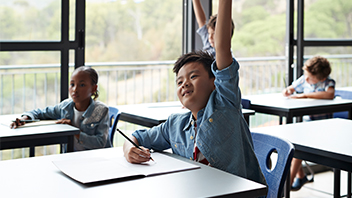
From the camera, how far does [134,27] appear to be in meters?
9.05

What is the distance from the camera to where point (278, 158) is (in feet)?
5.12

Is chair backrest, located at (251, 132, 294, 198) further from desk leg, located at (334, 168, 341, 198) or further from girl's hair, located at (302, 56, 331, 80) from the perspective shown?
girl's hair, located at (302, 56, 331, 80)

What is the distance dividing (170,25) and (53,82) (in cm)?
546

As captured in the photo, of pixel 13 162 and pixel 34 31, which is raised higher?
pixel 34 31

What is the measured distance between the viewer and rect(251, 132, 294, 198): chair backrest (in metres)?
1.51

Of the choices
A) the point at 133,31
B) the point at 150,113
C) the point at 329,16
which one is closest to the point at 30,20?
the point at 150,113

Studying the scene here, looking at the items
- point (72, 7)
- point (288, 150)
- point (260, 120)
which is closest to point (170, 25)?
point (260, 120)

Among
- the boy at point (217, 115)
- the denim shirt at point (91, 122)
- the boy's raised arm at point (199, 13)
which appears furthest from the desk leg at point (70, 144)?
the boy's raised arm at point (199, 13)

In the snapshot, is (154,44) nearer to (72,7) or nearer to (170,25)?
(170,25)

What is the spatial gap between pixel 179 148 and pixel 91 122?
1079mm

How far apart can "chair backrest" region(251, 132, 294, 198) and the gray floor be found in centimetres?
185

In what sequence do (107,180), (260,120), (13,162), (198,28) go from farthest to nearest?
1. (260,120)
2. (198,28)
3. (13,162)
4. (107,180)

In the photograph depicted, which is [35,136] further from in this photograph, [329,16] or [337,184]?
[329,16]

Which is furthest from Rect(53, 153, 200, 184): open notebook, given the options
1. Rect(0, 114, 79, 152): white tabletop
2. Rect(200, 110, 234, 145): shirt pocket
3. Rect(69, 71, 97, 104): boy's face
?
Rect(69, 71, 97, 104): boy's face
